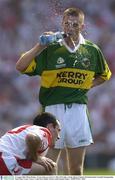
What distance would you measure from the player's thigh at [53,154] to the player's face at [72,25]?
3.69ft

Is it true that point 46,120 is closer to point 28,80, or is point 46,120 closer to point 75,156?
point 75,156

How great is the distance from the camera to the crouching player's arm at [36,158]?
22.7 feet

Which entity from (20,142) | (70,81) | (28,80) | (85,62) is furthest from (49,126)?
(28,80)

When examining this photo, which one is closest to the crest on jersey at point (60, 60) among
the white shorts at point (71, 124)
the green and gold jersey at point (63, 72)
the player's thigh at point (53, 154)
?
the green and gold jersey at point (63, 72)

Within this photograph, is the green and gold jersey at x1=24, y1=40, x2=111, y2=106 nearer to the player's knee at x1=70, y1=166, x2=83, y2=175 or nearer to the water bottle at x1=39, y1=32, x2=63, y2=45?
the water bottle at x1=39, y1=32, x2=63, y2=45

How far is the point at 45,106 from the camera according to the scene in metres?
8.15

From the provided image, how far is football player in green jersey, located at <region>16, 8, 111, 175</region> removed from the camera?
8.04 meters

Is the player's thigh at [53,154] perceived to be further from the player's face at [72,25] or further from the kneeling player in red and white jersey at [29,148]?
the player's face at [72,25]

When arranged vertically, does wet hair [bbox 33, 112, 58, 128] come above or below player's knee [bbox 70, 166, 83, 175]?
above

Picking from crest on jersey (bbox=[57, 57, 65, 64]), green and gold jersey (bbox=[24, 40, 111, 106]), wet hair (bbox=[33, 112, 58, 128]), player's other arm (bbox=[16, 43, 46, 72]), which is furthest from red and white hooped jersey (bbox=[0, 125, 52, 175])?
crest on jersey (bbox=[57, 57, 65, 64])

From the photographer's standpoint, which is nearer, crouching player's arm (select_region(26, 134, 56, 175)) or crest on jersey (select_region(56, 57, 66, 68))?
crouching player's arm (select_region(26, 134, 56, 175))

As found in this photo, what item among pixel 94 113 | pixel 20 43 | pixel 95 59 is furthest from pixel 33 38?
pixel 95 59

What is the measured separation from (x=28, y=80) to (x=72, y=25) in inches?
267

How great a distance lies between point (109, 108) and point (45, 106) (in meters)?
6.96
